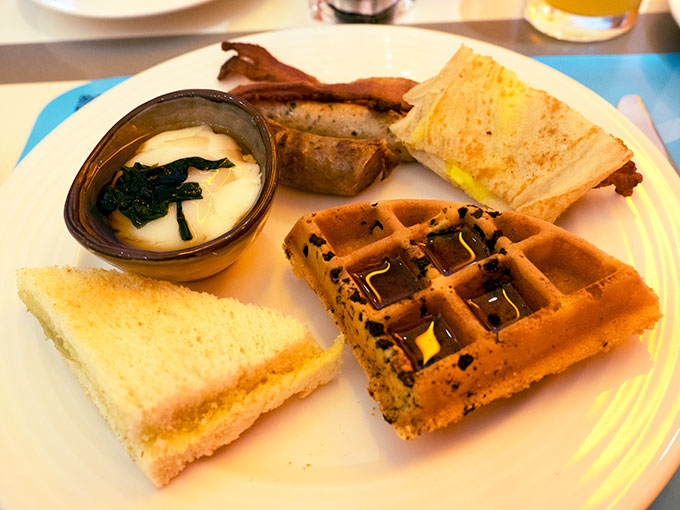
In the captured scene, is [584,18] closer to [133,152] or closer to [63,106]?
[133,152]

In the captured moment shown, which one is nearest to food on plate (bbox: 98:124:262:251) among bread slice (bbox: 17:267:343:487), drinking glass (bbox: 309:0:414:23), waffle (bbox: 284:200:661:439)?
bread slice (bbox: 17:267:343:487)

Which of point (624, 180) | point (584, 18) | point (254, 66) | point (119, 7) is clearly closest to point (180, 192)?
point (254, 66)

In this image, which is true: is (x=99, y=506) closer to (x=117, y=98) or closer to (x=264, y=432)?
→ (x=264, y=432)

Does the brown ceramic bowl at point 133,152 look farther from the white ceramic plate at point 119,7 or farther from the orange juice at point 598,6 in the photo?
Result: the orange juice at point 598,6

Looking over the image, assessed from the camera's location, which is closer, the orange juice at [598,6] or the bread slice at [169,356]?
the bread slice at [169,356]

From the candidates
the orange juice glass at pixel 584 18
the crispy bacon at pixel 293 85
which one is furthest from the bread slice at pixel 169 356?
the orange juice glass at pixel 584 18

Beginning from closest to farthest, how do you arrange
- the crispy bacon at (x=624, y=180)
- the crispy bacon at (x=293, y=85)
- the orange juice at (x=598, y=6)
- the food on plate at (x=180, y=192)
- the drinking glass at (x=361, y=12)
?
the food on plate at (x=180, y=192) < the crispy bacon at (x=624, y=180) < the crispy bacon at (x=293, y=85) < the orange juice at (x=598, y=6) < the drinking glass at (x=361, y=12)
